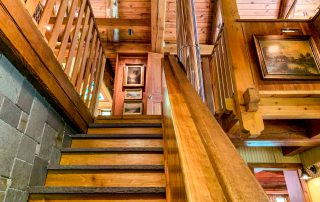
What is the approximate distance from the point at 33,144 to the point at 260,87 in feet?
6.46

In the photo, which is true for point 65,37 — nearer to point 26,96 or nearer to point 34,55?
point 34,55

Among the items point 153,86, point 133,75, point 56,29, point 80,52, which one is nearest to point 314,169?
point 153,86

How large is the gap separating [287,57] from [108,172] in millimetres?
2050

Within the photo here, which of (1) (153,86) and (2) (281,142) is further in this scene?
(1) (153,86)

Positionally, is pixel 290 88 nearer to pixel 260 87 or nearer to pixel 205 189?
pixel 260 87

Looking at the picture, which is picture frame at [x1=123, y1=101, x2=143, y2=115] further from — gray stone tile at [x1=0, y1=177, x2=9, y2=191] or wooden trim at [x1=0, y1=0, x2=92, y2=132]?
gray stone tile at [x1=0, y1=177, x2=9, y2=191]

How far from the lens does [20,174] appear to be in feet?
4.16

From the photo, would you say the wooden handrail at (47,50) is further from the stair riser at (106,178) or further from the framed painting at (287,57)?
the framed painting at (287,57)

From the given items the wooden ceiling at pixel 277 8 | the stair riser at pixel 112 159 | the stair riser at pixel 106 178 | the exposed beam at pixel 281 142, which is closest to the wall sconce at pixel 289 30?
the exposed beam at pixel 281 142

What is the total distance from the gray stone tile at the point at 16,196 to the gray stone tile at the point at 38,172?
0.08 m

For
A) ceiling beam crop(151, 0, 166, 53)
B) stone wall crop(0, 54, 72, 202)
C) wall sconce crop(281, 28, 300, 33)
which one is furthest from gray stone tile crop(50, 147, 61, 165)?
ceiling beam crop(151, 0, 166, 53)

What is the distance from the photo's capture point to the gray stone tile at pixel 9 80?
1137mm

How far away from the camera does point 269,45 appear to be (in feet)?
7.54

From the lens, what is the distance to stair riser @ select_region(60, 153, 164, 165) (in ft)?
5.66
